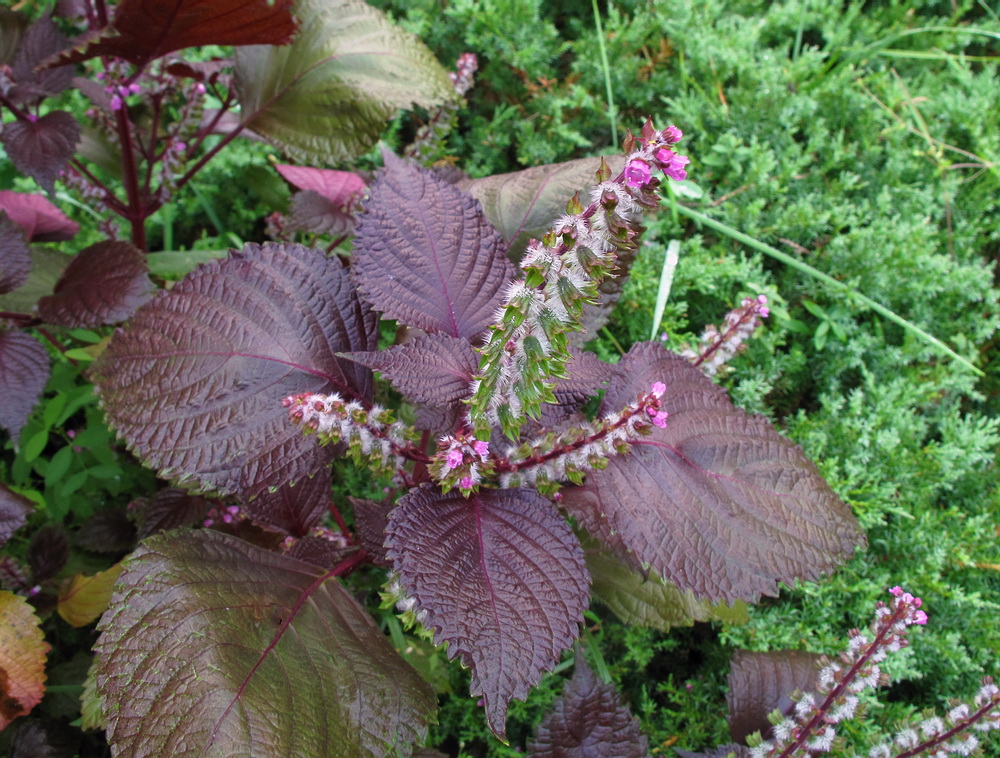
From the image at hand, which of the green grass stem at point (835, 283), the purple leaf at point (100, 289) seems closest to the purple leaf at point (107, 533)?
the purple leaf at point (100, 289)

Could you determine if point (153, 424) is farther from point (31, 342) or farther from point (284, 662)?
point (31, 342)

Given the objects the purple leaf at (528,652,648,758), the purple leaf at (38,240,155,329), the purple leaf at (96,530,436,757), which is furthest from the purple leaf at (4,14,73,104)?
the purple leaf at (528,652,648,758)

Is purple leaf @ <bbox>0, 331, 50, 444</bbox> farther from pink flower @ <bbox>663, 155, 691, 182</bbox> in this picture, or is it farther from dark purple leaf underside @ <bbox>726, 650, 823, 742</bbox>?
dark purple leaf underside @ <bbox>726, 650, 823, 742</bbox>

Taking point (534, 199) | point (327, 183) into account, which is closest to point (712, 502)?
point (534, 199)

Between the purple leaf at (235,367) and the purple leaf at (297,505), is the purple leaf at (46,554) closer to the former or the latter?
the purple leaf at (297,505)

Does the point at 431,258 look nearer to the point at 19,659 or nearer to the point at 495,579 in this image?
the point at 495,579

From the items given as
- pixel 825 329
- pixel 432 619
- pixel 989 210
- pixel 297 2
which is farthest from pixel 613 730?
pixel 989 210

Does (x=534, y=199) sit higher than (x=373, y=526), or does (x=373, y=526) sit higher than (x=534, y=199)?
(x=534, y=199)

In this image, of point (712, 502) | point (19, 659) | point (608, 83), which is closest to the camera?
point (712, 502)
